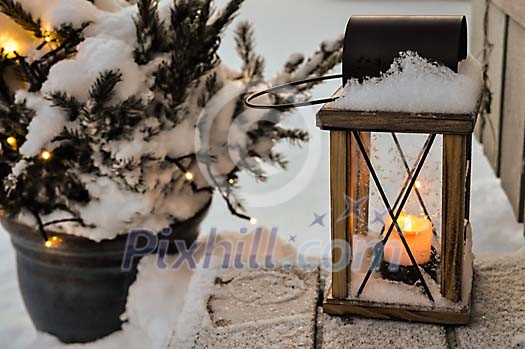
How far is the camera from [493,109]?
1.91 m

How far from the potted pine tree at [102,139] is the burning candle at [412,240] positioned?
51 cm

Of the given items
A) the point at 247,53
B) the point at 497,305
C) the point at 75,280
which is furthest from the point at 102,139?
the point at 497,305

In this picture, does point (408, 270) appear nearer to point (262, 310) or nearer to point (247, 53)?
point (262, 310)

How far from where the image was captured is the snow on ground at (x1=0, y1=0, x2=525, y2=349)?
1.34 m

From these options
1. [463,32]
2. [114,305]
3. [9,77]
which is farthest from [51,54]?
[463,32]

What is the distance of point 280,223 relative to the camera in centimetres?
190

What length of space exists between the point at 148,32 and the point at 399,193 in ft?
1.94

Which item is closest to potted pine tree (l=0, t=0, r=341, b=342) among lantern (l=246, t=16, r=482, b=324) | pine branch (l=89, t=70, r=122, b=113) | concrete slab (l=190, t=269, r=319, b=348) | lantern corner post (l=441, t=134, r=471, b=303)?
pine branch (l=89, t=70, r=122, b=113)

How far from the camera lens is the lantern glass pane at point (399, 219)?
2.99ft

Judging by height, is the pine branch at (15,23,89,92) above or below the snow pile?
below

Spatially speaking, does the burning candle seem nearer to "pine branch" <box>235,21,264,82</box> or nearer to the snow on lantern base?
the snow on lantern base

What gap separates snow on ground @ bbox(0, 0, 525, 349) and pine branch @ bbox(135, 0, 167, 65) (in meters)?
0.41

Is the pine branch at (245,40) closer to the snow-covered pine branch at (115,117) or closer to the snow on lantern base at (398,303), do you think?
the snow-covered pine branch at (115,117)

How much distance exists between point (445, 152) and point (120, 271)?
2.49 feet
